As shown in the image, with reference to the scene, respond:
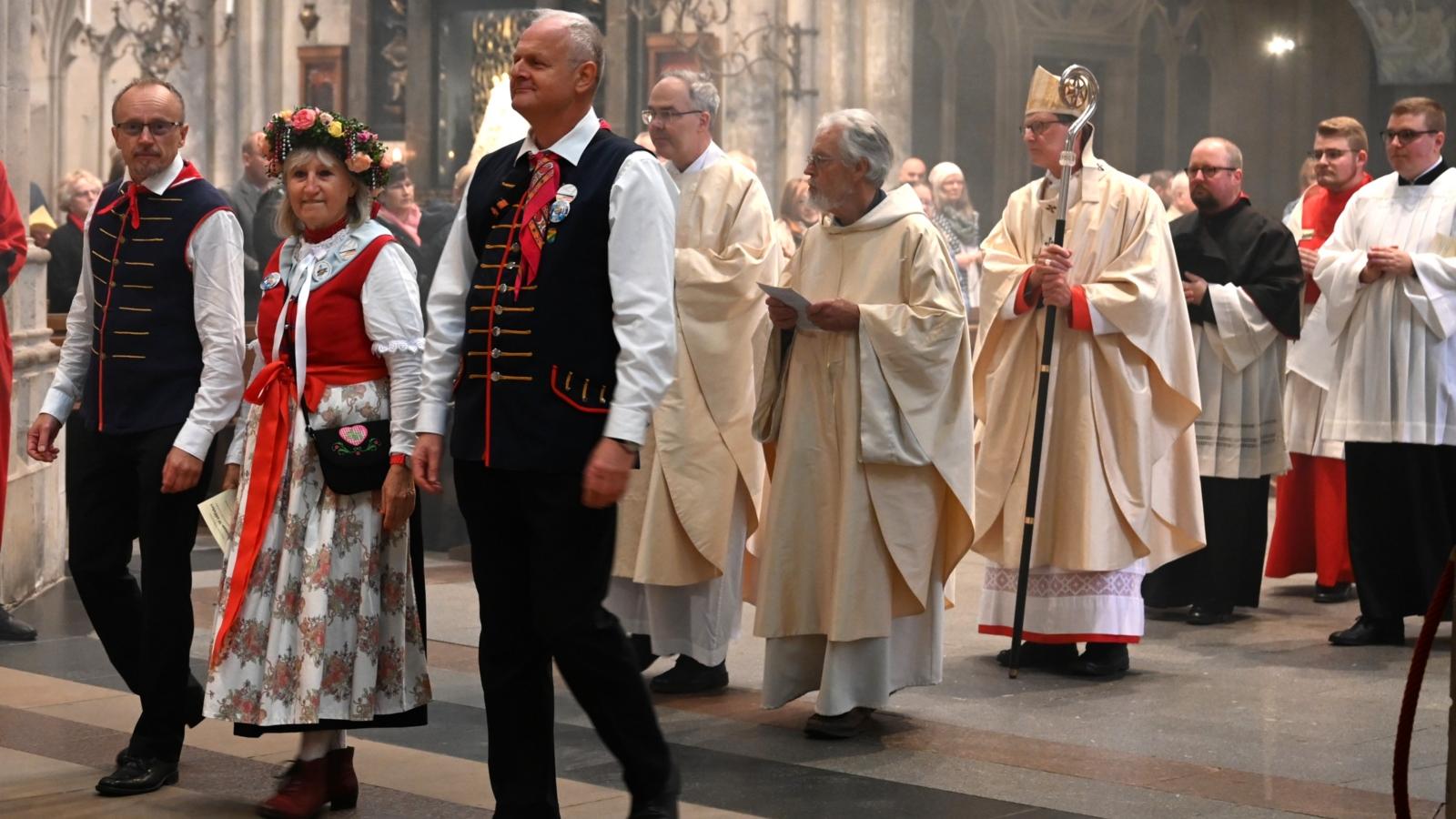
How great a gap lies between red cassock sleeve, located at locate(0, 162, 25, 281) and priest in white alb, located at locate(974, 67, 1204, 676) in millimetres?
3560

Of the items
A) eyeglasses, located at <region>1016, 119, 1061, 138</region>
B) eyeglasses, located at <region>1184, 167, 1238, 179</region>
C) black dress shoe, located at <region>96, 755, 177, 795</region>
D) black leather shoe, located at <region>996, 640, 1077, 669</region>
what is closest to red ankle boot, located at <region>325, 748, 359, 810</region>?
black dress shoe, located at <region>96, 755, 177, 795</region>

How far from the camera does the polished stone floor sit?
4.80 m

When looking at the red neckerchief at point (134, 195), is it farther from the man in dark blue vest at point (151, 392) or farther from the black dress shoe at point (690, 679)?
the black dress shoe at point (690, 679)

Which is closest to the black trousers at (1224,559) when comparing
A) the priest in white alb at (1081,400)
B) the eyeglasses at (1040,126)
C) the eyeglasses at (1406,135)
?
the priest in white alb at (1081,400)

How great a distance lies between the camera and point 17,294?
26.7 feet

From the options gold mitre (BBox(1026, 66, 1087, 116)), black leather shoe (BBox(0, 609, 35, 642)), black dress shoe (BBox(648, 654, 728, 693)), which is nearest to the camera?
black dress shoe (BBox(648, 654, 728, 693))

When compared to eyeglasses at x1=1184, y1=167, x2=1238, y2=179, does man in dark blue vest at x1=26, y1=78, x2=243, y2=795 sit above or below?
below

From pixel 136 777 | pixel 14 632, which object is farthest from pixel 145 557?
pixel 14 632

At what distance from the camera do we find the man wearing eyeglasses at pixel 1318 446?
27.2 feet

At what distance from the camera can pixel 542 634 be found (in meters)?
3.94

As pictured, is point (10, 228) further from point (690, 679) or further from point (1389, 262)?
point (1389, 262)

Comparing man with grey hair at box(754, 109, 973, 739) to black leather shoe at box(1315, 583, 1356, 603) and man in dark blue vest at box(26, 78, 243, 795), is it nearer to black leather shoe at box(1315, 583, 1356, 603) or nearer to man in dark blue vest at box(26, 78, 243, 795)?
man in dark blue vest at box(26, 78, 243, 795)

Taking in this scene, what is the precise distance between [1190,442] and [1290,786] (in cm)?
223

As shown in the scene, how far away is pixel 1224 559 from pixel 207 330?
4609mm
